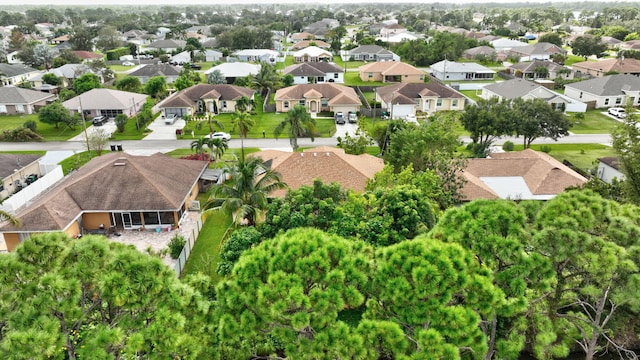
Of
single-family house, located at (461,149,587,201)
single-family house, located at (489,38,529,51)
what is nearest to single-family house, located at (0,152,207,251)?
single-family house, located at (461,149,587,201)

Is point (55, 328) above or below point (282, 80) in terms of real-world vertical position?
above

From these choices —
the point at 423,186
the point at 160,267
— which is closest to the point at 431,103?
the point at 423,186

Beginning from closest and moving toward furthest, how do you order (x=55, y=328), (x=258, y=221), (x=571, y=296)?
(x=55, y=328) < (x=571, y=296) < (x=258, y=221)

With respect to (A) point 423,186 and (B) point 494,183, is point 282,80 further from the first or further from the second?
(A) point 423,186

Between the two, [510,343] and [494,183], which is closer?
[510,343]

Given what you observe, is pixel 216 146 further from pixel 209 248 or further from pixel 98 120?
pixel 98 120

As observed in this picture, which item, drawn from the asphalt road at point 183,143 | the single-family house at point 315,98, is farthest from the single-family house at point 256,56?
the asphalt road at point 183,143

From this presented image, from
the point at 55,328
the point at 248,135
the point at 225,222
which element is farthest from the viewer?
the point at 248,135

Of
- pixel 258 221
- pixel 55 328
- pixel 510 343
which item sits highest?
pixel 55 328

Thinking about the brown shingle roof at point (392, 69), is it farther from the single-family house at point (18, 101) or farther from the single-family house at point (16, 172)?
the single-family house at point (16, 172)
